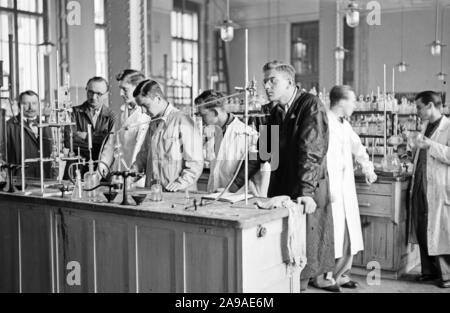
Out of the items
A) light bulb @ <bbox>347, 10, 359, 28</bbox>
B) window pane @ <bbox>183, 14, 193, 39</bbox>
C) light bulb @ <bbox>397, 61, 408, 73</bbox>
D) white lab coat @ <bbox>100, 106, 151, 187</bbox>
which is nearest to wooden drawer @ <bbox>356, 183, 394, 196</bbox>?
white lab coat @ <bbox>100, 106, 151, 187</bbox>

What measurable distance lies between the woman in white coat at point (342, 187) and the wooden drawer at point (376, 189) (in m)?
0.41

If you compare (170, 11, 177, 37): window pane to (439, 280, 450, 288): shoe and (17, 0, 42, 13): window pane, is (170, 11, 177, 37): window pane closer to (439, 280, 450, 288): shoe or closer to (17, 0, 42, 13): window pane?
(17, 0, 42, 13): window pane

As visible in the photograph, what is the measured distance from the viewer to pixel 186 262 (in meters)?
2.66

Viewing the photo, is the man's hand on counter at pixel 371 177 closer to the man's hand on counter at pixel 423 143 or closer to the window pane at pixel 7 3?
the man's hand on counter at pixel 423 143

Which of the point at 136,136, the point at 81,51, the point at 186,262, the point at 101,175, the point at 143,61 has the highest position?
the point at 81,51

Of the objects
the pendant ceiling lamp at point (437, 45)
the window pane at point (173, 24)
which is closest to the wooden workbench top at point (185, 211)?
the pendant ceiling lamp at point (437, 45)

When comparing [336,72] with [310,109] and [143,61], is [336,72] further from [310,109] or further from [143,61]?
[310,109]

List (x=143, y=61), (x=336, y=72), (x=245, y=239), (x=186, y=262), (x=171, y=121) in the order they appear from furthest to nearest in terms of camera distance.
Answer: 1. (x=336, y=72)
2. (x=143, y=61)
3. (x=171, y=121)
4. (x=186, y=262)
5. (x=245, y=239)

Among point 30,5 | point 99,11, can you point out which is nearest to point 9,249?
point 30,5

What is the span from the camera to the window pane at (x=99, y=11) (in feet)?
39.9

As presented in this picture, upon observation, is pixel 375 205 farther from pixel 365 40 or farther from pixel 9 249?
pixel 365 40

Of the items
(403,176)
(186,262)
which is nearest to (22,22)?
(403,176)

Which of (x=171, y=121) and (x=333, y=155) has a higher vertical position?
(x=171, y=121)

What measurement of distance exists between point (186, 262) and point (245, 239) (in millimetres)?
364
